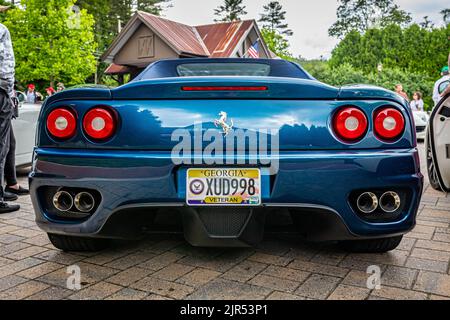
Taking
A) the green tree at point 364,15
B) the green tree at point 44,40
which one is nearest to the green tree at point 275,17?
the green tree at point 364,15

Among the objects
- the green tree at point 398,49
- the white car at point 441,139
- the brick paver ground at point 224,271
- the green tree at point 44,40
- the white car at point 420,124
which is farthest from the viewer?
the green tree at point 398,49

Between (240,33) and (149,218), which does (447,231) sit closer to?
(149,218)

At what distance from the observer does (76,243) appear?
247 centimetres

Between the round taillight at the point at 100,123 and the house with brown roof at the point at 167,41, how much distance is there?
21.2 metres

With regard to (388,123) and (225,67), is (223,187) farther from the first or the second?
(225,67)

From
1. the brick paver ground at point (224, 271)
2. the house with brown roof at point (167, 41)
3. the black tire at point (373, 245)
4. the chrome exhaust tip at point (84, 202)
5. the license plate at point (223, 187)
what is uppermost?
the house with brown roof at point (167, 41)

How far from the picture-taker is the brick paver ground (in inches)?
77.9

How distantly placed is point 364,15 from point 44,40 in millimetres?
44587

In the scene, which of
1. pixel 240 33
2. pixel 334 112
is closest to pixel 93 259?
pixel 334 112

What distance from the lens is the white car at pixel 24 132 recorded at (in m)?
5.39

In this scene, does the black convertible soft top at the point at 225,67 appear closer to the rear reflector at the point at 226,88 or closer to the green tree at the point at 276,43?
the rear reflector at the point at 226,88

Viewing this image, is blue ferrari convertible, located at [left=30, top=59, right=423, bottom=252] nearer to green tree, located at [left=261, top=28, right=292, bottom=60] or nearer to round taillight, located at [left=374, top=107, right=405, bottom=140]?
round taillight, located at [left=374, top=107, right=405, bottom=140]

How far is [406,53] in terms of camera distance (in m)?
38.5
